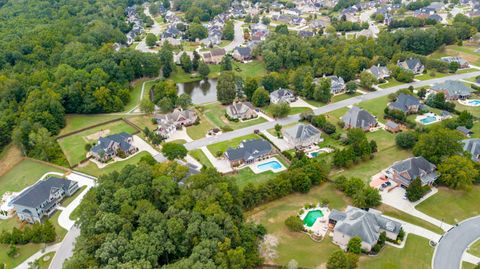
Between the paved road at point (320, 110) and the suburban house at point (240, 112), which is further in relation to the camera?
the suburban house at point (240, 112)

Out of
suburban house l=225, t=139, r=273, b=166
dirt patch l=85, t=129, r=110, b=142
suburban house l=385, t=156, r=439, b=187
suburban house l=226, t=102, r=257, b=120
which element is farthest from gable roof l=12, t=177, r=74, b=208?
suburban house l=385, t=156, r=439, b=187

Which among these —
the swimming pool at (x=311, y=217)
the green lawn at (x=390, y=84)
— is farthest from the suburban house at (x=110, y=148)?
the green lawn at (x=390, y=84)

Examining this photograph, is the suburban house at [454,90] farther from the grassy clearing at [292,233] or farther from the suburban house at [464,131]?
the grassy clearing at [292,233]

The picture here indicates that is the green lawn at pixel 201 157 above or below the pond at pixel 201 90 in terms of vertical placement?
above

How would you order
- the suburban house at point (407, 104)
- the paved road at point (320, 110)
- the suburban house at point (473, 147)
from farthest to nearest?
the suburban house at point (407, 104) < the paved road at point (320, 110) < the suburban house at point (473, 147)

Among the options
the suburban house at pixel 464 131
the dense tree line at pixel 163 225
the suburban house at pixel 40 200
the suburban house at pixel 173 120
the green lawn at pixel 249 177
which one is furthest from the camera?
the suburban house at pixel 173 120

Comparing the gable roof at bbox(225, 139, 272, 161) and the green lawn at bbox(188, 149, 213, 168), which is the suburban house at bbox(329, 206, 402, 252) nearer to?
the gable roof at bbox(225, 139, 272, 161)
